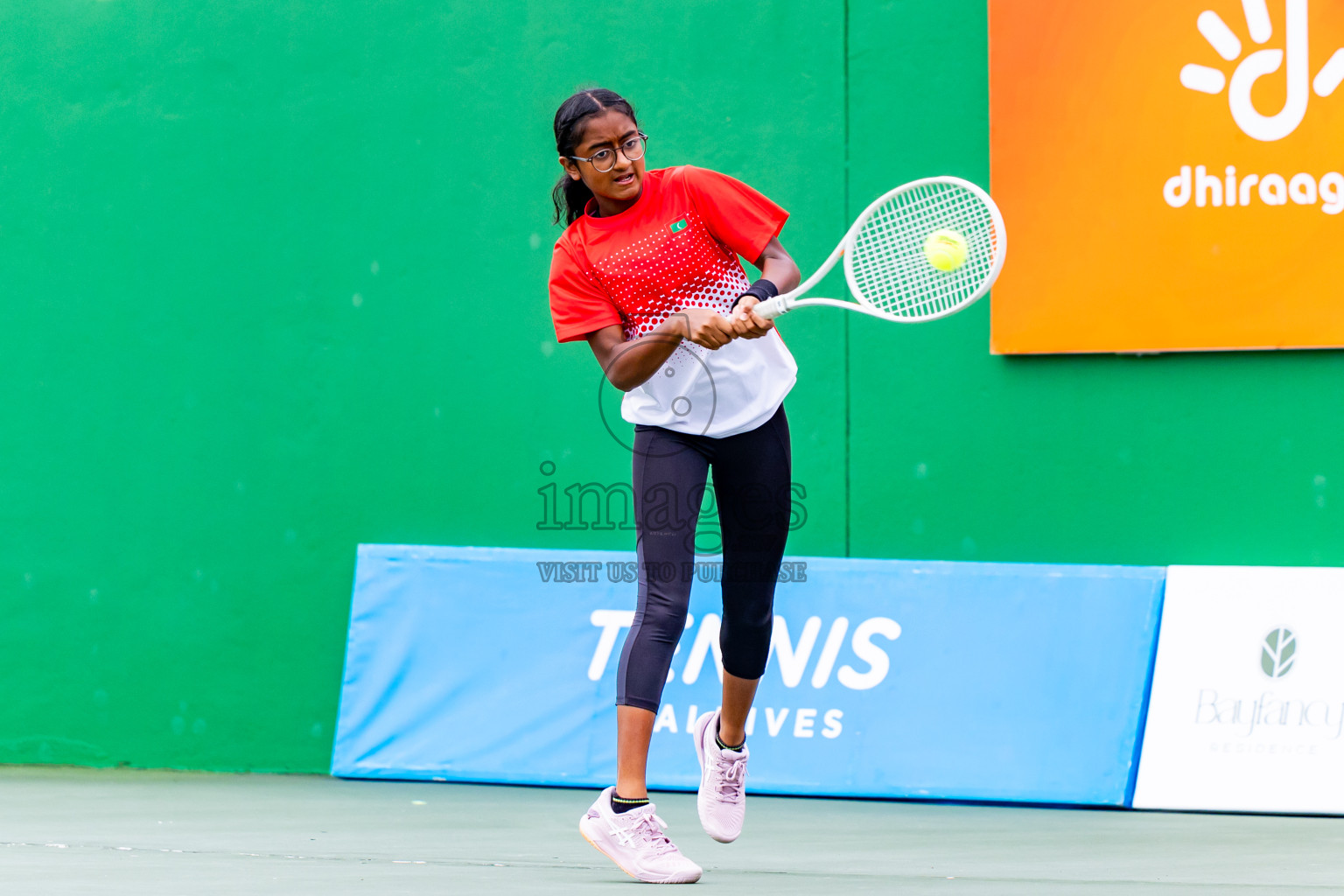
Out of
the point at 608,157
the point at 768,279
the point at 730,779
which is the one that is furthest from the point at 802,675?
the point at 608,157

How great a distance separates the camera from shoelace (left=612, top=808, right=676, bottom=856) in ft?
8.83

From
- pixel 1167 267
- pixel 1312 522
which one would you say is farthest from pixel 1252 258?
pixel 1312 522

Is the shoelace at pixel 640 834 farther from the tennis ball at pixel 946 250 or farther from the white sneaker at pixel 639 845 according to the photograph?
the tennis ball at pixel 946 250

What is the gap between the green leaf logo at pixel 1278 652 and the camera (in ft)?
12.7

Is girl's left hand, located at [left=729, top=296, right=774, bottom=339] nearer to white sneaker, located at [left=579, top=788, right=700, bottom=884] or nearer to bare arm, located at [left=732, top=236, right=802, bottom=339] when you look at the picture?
bare arm, located at [left=732, top=236, right=802, bottom=339]

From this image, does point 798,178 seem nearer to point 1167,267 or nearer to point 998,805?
point 1167,267

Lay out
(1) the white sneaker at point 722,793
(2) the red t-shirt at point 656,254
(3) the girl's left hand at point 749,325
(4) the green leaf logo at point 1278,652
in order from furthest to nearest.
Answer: (4) the green leaf logo at point 1278,652 → (1) the white sneaker at point 722,793 → (2) the red t-shirt at point 656,254 → (3) the girl's left hand at point 749,325

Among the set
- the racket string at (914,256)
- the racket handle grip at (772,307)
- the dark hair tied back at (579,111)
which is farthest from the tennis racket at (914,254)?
the dark hair tied back at (579,111)

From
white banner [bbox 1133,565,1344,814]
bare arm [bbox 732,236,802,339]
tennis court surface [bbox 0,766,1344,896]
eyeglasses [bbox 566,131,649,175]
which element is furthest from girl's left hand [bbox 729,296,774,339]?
white banner [bbox 1133,565,1344,814]

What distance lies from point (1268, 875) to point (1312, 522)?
1647 millimetres

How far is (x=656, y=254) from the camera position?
288 cm

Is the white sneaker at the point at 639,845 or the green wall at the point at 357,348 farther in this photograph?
the green wall at the point at 357,348

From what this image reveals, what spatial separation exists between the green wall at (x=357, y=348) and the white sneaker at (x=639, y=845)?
181 centimetres

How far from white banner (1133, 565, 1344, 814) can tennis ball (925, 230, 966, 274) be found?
1605mm
